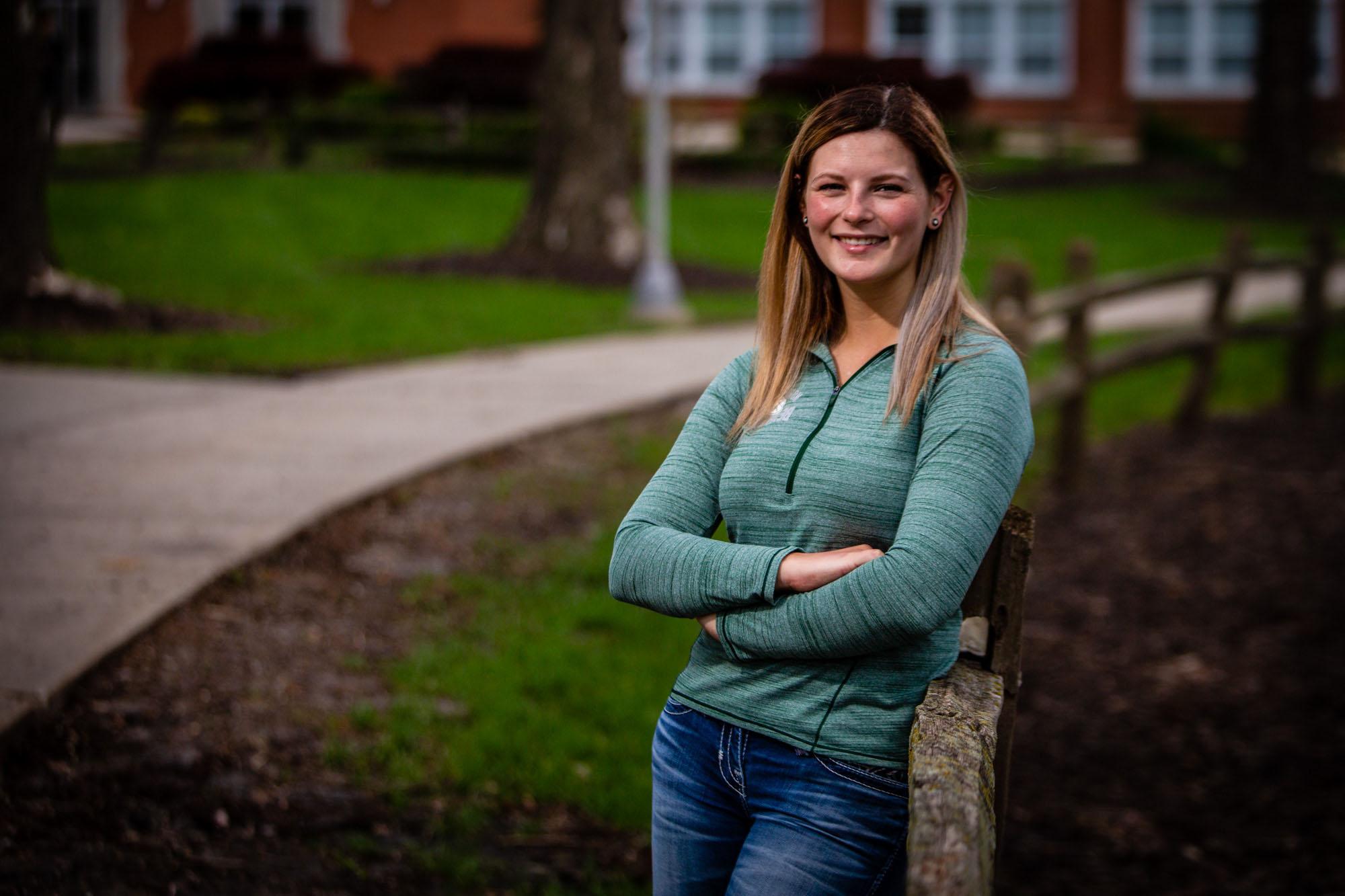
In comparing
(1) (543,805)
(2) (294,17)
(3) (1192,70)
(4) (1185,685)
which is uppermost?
(2) (294,17)

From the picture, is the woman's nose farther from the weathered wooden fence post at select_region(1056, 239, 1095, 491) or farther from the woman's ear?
the weathered wooden fence post at select_region(1056, 239, 1095, 491)

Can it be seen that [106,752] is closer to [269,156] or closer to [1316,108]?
[269,156]

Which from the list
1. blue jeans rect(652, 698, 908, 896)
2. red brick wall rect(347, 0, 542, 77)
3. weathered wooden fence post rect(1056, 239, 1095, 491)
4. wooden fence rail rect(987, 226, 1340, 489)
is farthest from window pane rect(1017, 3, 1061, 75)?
blue jeans rect(652, 698, 908, 896)

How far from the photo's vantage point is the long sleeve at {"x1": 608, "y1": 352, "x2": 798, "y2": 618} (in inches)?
89.6

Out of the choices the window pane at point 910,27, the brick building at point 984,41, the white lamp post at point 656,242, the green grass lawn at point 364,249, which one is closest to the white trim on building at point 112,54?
the brick building at point 984,41

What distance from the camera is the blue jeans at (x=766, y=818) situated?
2.19 meters

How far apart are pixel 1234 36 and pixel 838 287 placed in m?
35.9

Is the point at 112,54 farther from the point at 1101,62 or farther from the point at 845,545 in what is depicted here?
the point at 845,545

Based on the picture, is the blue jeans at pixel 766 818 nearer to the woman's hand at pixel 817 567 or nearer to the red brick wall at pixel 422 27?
the woman's hand at pixel 817 567

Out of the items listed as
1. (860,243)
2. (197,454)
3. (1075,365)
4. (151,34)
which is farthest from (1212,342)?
(151,34)

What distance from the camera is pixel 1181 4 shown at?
3466cm

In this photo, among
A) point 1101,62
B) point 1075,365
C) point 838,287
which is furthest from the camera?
point 1101,62

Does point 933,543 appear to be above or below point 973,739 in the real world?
above

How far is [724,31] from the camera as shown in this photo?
1453 inches
